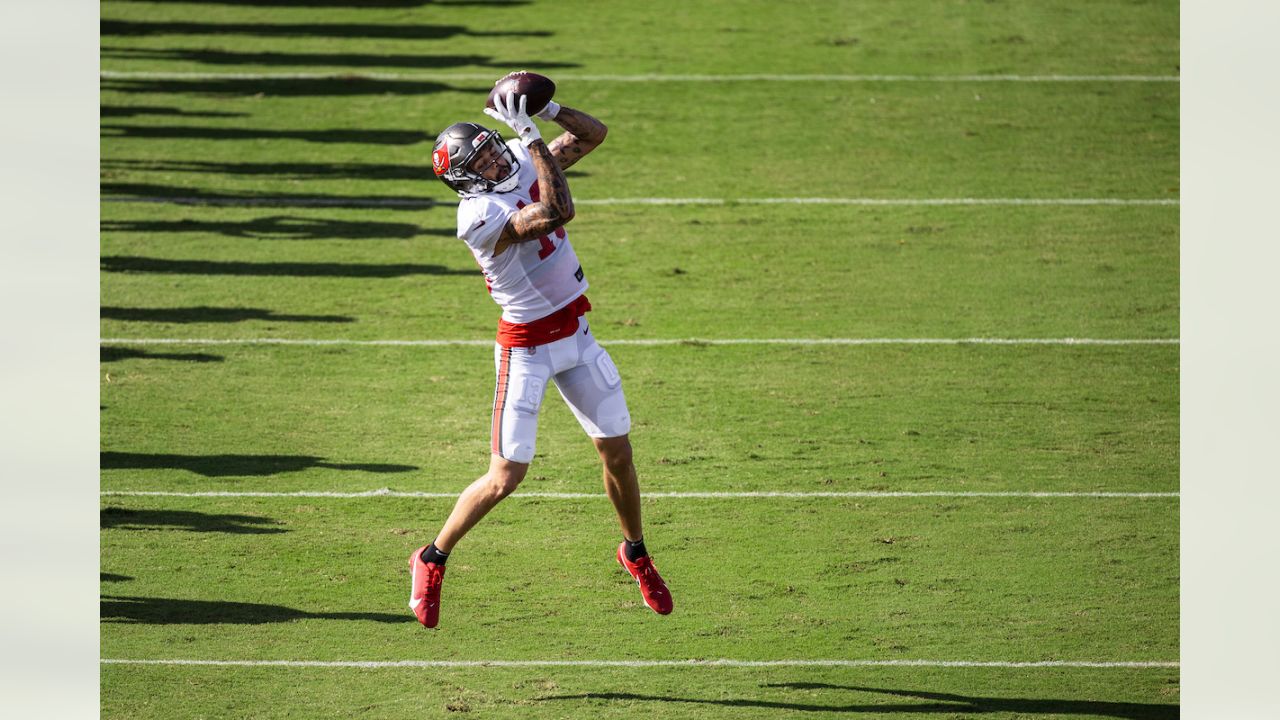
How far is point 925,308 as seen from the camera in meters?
11.5

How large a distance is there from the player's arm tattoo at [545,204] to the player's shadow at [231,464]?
3.38m

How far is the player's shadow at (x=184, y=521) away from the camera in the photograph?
8.47 meters

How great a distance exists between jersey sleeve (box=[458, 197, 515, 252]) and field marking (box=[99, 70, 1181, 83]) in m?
9.63

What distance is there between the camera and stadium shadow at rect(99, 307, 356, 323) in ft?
37.6

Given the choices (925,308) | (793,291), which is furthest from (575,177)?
(925,308)

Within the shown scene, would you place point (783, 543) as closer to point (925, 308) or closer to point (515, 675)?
point (515, 675)

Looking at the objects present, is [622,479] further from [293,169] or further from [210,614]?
[293,169]

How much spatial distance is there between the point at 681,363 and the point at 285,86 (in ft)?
23.2

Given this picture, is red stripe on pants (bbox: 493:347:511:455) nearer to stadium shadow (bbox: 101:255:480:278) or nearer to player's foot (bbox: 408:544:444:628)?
player's foot (bbox: 408:544:444:628)

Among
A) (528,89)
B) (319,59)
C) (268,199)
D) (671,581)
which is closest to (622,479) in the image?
(671,581)

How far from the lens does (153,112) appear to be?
1550 cm

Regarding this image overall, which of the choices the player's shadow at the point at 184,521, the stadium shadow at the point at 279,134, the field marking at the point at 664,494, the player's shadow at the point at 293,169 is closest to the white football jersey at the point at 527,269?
the field marking at the point at 664,494

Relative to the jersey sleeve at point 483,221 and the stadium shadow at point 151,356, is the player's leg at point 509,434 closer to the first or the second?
the jersey sleeve at point 483,221

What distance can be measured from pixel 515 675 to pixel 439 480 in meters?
2.32
